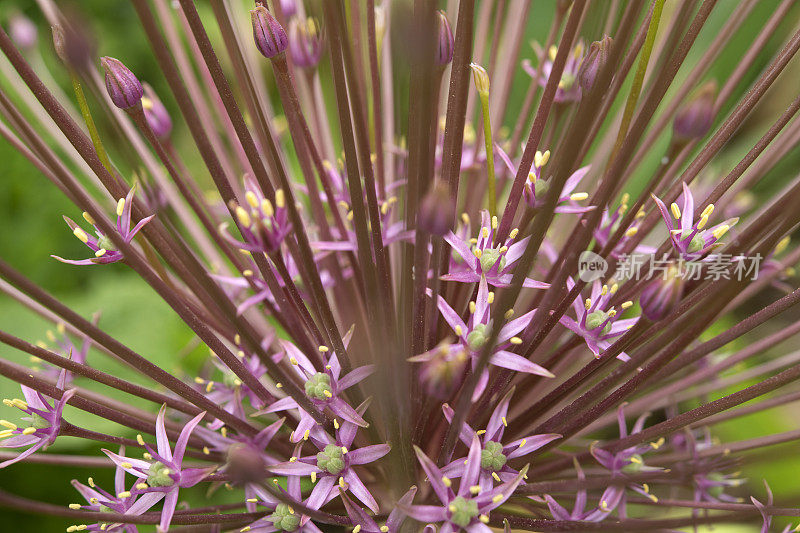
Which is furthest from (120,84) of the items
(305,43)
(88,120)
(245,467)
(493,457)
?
(493,457)

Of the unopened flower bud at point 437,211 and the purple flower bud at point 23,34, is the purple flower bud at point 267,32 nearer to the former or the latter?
the unopened flower bud at point 437,211

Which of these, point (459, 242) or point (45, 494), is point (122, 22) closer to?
point (45, 494)

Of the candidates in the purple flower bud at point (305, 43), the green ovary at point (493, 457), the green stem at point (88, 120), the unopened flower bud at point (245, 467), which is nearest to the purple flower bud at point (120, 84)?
the green stem at point (88, 120)

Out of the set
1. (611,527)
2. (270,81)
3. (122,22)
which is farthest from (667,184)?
(122,22)

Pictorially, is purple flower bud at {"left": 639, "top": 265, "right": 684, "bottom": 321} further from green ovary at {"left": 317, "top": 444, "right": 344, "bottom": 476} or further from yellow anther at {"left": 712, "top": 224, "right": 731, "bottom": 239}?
green ovary at {"left": 317, "top": 444, "right": 344, "bottom": 476}

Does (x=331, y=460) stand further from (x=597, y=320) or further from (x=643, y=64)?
(x=643, y=64)

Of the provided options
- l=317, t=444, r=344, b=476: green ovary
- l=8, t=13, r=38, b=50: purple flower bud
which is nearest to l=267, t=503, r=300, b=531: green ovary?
l=317, t=444, r=344, b=476: green ovary
